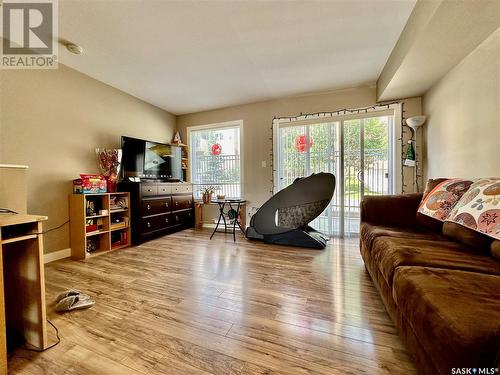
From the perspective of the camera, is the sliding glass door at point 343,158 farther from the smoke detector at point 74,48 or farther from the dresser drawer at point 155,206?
the smoke detector at point 74,48

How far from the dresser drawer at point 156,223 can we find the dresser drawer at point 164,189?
0.39 metres

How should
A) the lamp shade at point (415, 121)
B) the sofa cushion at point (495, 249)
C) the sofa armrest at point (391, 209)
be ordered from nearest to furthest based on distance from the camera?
1. the sofa cushion at point (495, 249)
2. the sofa armrest at point (391, 209)
3. the lamp shade at point (415, 121)

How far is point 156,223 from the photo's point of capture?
3365mm

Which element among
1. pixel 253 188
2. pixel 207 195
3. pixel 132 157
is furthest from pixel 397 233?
pixel 132 157

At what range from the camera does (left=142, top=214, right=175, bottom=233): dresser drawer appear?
10.3 feet

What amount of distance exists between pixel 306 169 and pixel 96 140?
3.26 metres

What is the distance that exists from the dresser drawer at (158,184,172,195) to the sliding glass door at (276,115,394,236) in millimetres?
1991

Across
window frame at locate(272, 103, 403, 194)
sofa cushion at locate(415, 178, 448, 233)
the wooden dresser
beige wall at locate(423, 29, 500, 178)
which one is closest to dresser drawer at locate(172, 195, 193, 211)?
the wooden dresser

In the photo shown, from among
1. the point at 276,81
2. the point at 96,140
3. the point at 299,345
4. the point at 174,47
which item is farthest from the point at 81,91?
the point at 299,345

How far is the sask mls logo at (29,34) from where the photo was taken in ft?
5.87

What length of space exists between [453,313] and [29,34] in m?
3.73

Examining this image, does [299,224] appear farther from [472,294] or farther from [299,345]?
[472,294]

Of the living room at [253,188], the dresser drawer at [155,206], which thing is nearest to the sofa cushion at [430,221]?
the living room at [253,188]

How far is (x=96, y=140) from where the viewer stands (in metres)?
2.98
